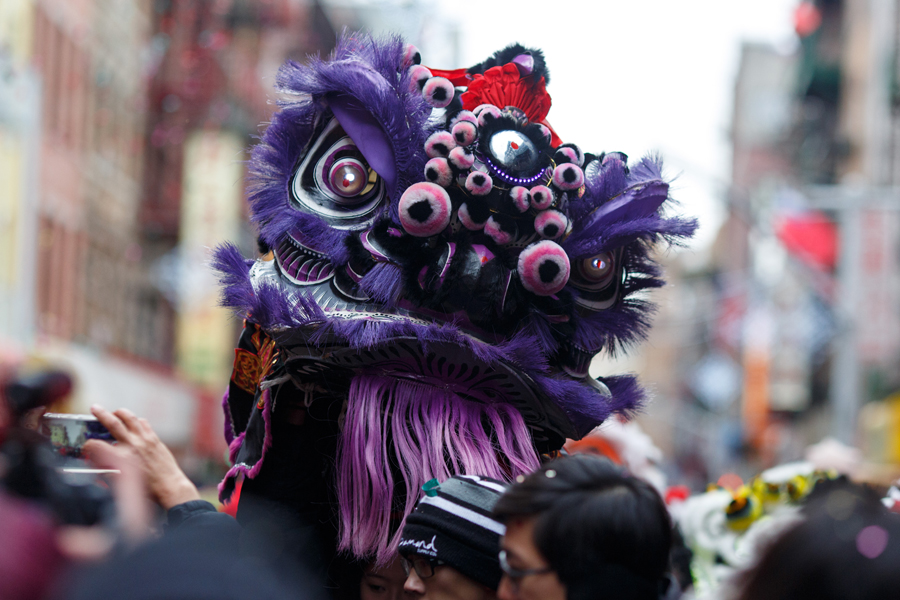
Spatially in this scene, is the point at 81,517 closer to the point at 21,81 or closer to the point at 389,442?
the point at 389,442

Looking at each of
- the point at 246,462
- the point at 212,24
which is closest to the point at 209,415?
the point at 212,24

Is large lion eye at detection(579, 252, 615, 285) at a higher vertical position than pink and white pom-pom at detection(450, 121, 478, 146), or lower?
lower

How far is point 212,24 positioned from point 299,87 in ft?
77.6

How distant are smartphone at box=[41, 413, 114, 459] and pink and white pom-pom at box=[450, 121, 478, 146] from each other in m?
1.01

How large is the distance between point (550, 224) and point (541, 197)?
65mm

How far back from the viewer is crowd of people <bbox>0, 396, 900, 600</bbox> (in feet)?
3.90

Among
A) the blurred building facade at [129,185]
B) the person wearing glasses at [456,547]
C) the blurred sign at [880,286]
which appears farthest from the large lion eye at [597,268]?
the blurred sign at [880,286]

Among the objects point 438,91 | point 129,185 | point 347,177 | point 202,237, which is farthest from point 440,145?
point 129,185

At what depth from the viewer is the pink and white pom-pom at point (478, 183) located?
2.32 meters

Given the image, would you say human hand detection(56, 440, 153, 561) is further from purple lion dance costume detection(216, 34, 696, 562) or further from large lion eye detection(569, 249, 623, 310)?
large lion eye detection(569, 249, 623, 310)

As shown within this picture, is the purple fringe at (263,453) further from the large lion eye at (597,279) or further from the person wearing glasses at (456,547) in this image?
the large lion eye at (597,279)

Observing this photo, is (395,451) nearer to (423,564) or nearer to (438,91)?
(423,564)

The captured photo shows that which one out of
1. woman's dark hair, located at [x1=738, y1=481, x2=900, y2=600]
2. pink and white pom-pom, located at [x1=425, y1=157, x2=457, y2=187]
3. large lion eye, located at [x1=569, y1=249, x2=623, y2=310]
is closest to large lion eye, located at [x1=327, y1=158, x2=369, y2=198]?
pink and white pom-pom, located at [x1=425, y1=157, x2=457, y2=187]

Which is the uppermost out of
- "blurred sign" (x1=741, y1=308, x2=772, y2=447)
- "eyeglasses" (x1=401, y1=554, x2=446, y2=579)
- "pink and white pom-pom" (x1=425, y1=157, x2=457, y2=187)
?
"pink and white pom-pom" (x1=425, y1=157, x2=457, y2=187)
